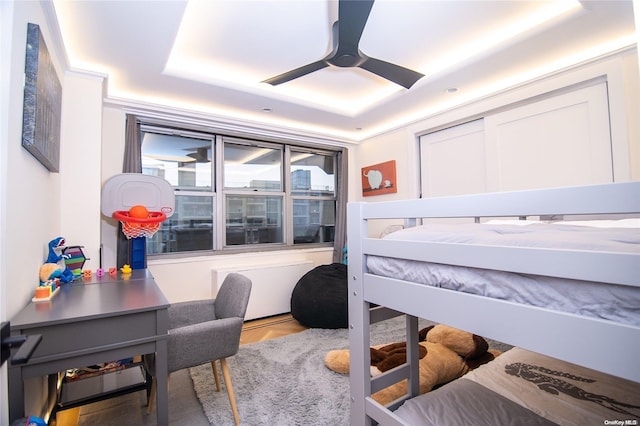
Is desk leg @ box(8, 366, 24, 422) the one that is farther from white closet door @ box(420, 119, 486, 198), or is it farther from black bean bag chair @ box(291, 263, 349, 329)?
white closet door @ box(420, 119, 486, 198)

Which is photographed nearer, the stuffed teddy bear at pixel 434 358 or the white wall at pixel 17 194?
the white wall at pixel 17 194

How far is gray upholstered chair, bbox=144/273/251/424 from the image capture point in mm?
1476

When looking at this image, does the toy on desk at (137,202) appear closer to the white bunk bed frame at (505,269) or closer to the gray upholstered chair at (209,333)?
the gray upholstered chair at (209,333)

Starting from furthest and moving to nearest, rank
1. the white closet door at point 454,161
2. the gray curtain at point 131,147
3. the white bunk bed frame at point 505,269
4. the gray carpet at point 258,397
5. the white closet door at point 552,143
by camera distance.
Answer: the white closet door at point 454,161, the gray curtain at point 131,147, the white closet door at point 552,143, the gray carpet at point 258,397, the white bunk bed frame at point 505,269

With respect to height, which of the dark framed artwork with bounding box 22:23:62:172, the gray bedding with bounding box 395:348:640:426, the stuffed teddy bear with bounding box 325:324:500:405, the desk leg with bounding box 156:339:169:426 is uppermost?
the dark framed artwork with bounding box 22:23:62:172

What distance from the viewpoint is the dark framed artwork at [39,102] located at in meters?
1.29

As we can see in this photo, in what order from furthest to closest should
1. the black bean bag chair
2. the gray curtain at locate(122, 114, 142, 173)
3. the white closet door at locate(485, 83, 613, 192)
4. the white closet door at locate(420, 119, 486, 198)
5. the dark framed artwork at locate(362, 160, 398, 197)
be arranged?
the dark framed artwork at locate(362, 160, 398, 197) → the white closet door at locate(420, 119, 486, 198) → the black bean bag chair → the gray curtain at locate(122, 114, 142, 173) → the white closet door at locate(485, 83, 613, 192)

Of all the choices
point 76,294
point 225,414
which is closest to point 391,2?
point 76,294

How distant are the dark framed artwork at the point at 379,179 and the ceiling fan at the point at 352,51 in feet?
5.31

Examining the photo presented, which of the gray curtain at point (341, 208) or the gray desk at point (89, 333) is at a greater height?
the gray curtain at point (341, 208)

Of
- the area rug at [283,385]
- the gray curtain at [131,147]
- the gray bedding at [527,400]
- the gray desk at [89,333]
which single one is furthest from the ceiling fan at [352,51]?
the area rug at [283,385]

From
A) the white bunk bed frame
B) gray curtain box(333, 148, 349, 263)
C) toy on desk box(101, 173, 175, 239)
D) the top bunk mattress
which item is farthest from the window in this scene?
the top bunk mattress

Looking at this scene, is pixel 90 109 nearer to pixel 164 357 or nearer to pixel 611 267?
pixel 164 357

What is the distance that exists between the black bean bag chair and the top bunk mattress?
203 cm
